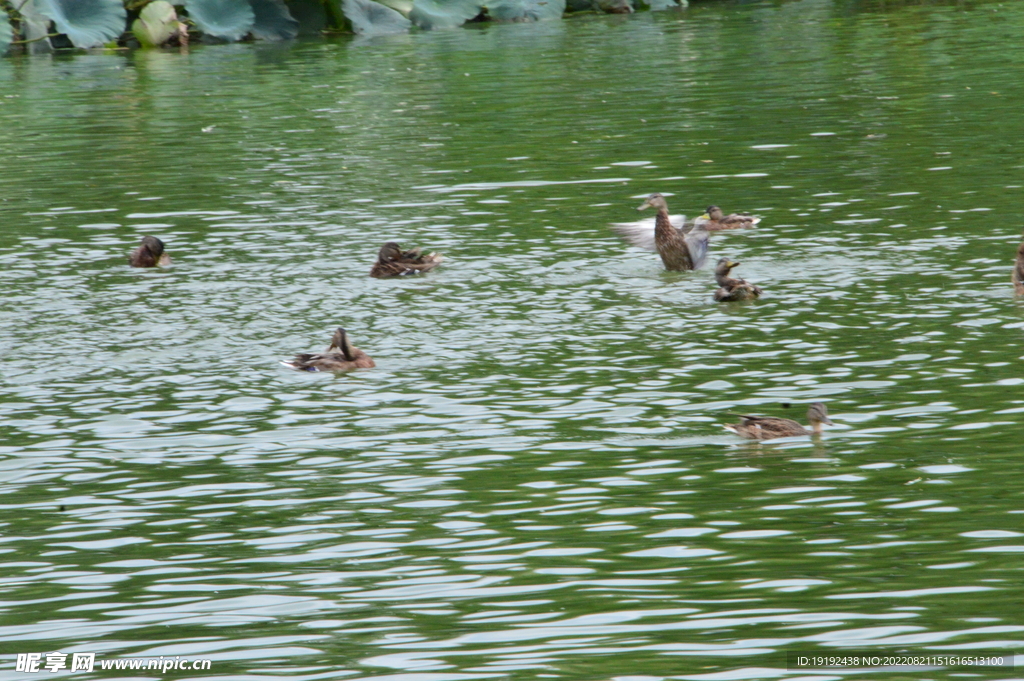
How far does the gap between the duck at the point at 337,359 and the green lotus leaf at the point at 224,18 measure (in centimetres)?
3867

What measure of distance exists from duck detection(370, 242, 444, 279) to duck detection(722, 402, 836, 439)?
6644mm

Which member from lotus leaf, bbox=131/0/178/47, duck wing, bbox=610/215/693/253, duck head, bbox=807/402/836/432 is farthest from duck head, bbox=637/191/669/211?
lotus leaf, bbox=131/0/178/47

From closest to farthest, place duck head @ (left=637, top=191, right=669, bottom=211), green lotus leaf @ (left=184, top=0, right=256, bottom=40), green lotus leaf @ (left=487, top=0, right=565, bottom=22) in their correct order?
duck head @ (left=637, top=191, right=669, bottom=211)
green lotus leaf @ (left=184, top=0, right=256, bottom=40)
green lotus leaf @ (left=487, top=0, right=565, bottom=22)

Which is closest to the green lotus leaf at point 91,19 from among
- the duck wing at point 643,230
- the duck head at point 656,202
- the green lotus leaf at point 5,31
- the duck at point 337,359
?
the green lotus leaf at point 5,31

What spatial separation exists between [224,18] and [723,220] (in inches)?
1385

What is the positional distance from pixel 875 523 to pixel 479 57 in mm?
34894

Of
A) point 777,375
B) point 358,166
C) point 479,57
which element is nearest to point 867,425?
point 777,375

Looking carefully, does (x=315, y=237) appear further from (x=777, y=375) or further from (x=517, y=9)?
(x=517, y=9)

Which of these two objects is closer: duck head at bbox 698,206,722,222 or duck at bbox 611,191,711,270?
duck at bbox 611,191,711,270

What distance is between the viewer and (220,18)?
51.4 metres

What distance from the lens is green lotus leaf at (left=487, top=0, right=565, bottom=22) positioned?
54.9 meters

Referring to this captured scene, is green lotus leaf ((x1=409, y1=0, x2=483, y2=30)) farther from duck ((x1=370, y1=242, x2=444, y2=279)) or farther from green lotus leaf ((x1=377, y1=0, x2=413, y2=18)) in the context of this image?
duck ((x1=370, y1=242, x2=444, y2=279))

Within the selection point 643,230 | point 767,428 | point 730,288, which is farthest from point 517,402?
point 643,230

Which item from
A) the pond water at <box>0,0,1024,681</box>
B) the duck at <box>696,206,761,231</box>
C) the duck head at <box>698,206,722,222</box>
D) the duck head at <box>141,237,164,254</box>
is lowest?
the pond water at <box>0,0,1024,681</box>
